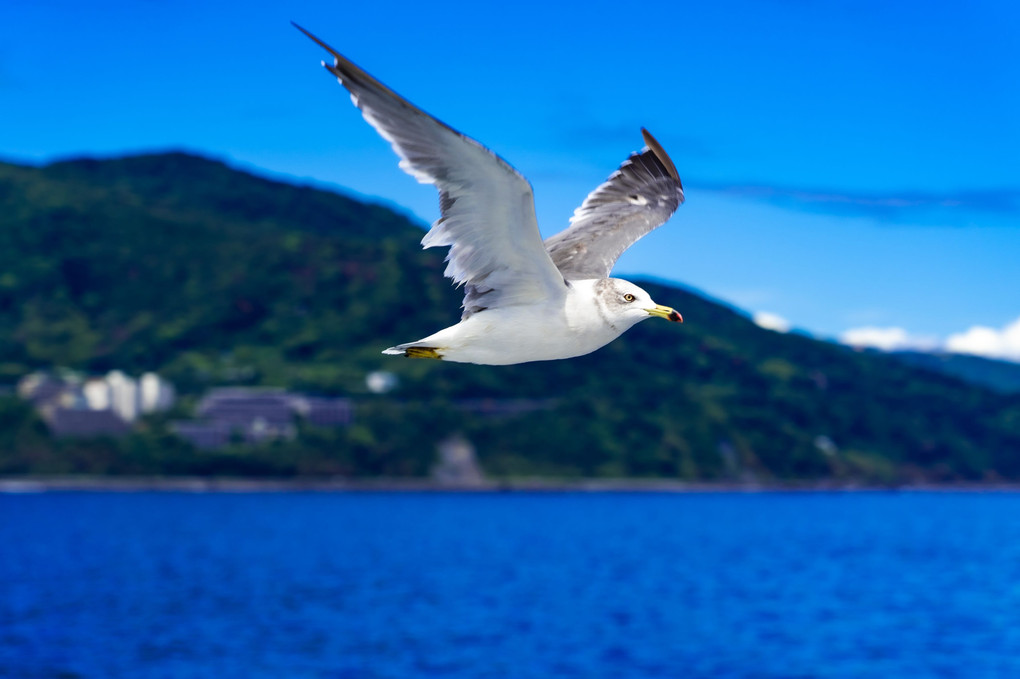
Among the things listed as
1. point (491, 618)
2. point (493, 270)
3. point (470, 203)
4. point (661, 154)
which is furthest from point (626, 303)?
point (491, 618)

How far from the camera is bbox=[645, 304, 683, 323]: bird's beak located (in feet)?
31.7

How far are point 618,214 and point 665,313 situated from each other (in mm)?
5091

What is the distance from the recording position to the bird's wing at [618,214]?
13.5 m

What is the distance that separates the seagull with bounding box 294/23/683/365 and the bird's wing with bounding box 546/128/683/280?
2261 mm

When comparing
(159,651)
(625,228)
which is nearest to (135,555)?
(159,651)

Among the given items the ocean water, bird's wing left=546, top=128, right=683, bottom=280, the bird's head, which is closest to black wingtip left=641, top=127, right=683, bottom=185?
bird's wing left=546, top=128, right=683, bottom=280

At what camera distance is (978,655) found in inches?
4577

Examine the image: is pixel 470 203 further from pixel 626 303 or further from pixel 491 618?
pixel 491 618

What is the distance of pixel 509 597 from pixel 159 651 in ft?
175

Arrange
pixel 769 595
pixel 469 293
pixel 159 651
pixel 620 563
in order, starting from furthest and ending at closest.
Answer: pixel 620 563 → pixel 769 595 → pixel 159 651 → pixel 469 293

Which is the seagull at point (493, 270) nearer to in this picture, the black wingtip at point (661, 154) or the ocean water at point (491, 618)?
the black wingtip at point (661, 154)

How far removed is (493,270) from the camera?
34.1ft

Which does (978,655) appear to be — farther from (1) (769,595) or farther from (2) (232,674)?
(2) (232,674)

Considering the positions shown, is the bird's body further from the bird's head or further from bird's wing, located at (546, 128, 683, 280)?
bird's wing, located at (546, 128, 683, 280)
